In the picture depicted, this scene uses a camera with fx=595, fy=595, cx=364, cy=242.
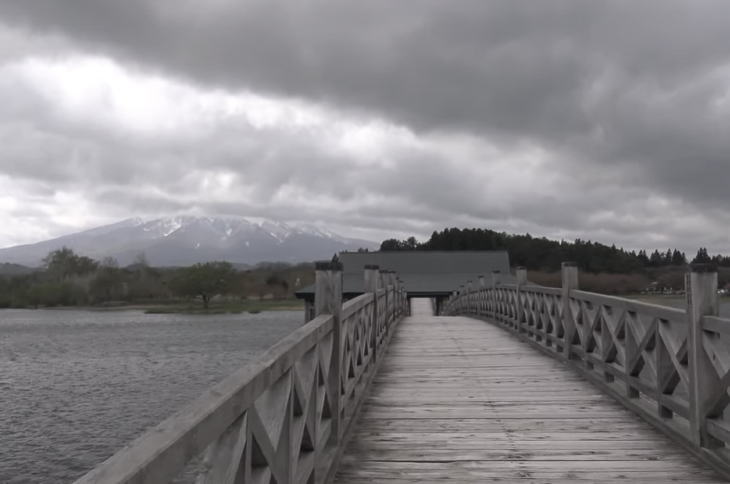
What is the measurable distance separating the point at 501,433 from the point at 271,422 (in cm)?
258

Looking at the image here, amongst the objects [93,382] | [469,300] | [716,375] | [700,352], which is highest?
[700,352]

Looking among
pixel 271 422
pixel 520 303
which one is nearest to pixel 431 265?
pixel 520 303

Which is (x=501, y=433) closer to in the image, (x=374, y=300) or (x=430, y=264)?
(x=374, y=300)

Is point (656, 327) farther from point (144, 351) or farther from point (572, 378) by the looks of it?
point (144, 351)

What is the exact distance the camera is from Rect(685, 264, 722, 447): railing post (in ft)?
12.7

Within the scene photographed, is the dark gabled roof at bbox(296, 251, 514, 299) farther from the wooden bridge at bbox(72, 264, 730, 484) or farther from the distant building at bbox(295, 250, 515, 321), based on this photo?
the wooden bridge at bbox(72, 264, 730, 484)

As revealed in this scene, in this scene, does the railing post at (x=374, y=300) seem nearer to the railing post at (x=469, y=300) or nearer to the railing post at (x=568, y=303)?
the railing post at (x=568, y=303)

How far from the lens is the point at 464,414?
5.07m

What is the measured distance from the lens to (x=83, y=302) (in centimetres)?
8556

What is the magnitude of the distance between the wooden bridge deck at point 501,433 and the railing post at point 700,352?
229 mm

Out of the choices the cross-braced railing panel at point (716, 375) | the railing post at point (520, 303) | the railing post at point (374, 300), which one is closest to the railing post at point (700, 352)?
the cross-braced railing panel at point (716, 375)

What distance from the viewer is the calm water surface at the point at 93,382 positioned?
1584 centimetres

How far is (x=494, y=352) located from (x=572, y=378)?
2245 mm

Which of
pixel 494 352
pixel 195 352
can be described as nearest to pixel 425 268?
pixel 195 352
